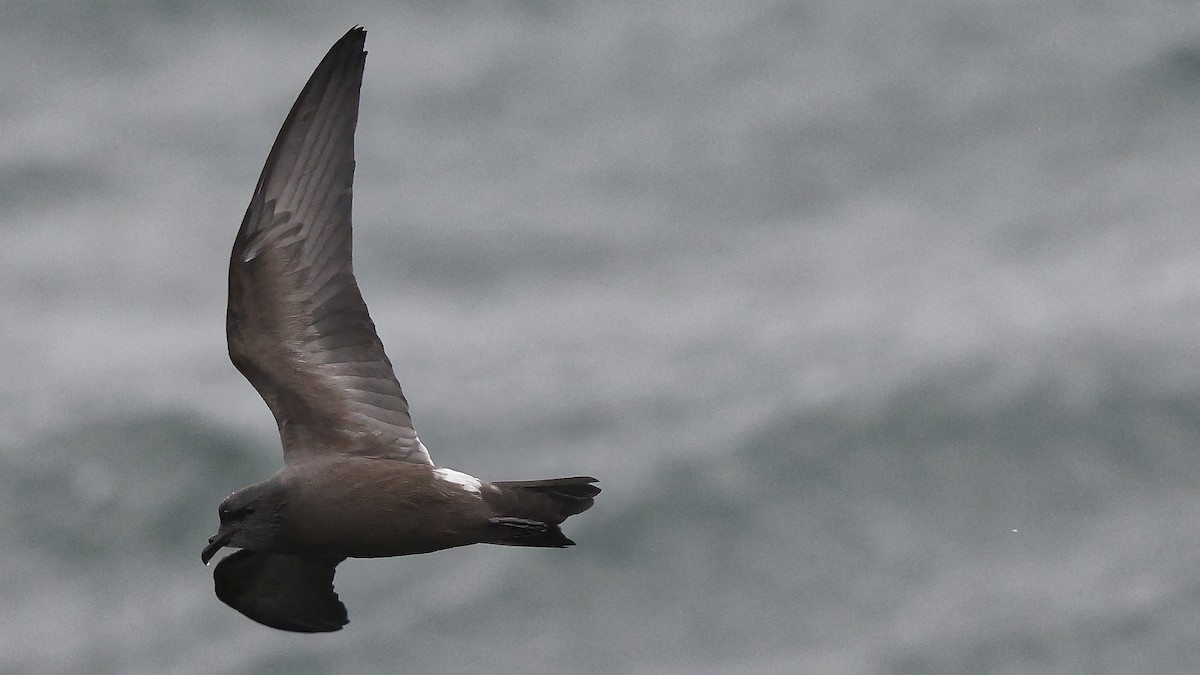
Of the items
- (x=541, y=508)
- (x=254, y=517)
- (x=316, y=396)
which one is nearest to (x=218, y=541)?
(x=254, y=517)

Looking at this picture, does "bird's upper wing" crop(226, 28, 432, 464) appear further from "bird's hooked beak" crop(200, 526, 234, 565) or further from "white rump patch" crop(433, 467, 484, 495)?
"bird's hooked beak" crop(200, 526, 234, 565)

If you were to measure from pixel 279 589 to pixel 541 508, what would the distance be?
1439 mm

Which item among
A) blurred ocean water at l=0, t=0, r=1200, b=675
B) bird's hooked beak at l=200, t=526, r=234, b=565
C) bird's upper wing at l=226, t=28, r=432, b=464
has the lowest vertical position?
bird's hooked beak at l=200, t=526, r=234, b=565

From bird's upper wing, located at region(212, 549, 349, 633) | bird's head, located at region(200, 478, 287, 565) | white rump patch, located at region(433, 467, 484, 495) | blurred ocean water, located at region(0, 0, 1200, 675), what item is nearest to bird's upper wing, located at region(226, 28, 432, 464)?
white rump patch, located at region(433, 467, 484, 495)

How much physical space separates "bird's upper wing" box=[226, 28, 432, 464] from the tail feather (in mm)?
643

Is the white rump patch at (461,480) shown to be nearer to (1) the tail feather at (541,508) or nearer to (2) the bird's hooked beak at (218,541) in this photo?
(1) the tail feather at (541,508)

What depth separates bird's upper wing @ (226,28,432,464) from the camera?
10547mm

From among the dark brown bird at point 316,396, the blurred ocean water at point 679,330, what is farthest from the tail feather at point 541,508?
the blurred ocean water at point 679,330

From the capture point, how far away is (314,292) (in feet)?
35.0

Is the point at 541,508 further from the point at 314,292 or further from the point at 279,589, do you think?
the point at 314,292

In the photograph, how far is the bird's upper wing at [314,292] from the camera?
1055cm

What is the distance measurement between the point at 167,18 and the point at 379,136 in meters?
2.06

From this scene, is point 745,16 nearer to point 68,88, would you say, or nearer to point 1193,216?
point 1193,216

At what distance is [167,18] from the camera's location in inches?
659
